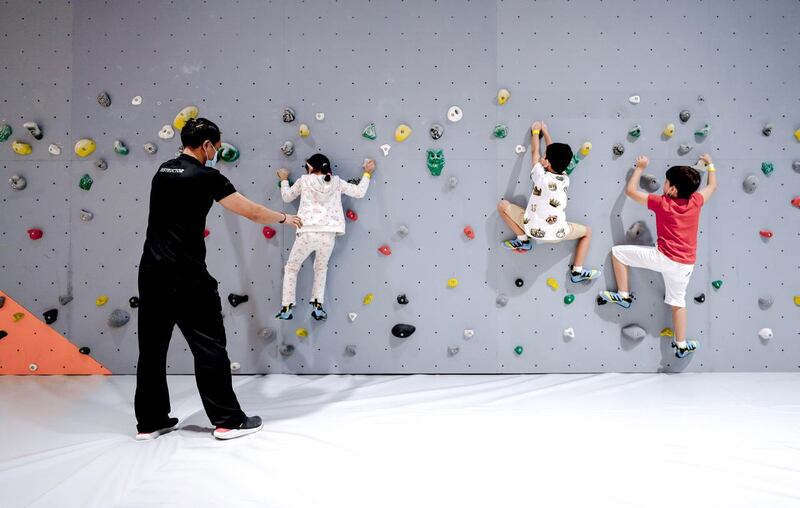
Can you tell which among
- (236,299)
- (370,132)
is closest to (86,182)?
(236,299)

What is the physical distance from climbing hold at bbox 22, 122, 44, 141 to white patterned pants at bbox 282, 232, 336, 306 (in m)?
1.88

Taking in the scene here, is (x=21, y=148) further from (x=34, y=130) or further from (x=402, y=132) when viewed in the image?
(x=402, y=132)

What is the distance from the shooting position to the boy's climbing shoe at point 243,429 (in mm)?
2021

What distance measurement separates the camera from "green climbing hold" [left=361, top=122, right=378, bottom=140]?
2885 mm

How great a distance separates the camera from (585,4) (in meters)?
2.95

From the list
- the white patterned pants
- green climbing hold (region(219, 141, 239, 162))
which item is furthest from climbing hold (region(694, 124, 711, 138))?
green climbing hold (region(219, 141, 239, 162))

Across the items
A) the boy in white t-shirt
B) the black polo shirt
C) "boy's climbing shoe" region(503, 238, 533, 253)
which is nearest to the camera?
the black polo shirt

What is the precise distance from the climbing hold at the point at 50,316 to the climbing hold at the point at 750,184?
4.70 meters

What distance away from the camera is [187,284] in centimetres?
197

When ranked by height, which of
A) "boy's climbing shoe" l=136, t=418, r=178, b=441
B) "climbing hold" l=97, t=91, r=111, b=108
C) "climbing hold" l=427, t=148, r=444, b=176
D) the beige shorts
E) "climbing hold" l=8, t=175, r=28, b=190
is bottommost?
"boy's climbing shoe" l=136, t=418, r=178, b=441

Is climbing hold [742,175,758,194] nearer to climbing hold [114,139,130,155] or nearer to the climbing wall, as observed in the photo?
the climbing wall

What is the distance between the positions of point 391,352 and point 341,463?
1188 mm

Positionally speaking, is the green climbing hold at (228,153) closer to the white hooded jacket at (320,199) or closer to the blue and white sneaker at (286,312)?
the white hooded jacket at (320,199)

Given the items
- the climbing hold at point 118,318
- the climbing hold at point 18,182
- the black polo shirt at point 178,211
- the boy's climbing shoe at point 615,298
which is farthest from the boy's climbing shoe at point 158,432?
the boy's climbing shoe at point 615,298
